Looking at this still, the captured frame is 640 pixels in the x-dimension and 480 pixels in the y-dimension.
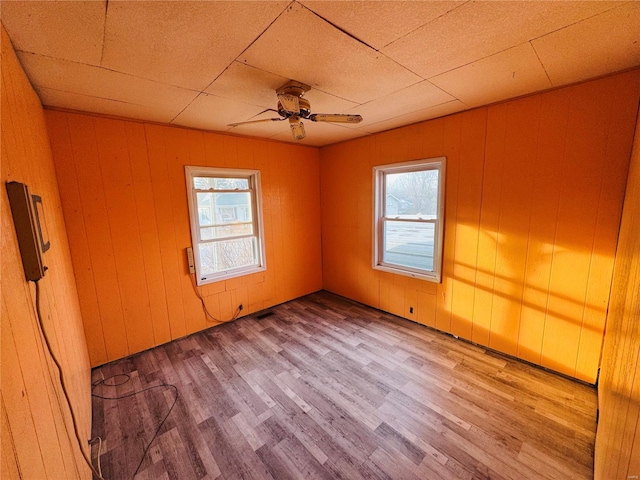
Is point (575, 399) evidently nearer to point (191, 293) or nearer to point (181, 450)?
point (181, 450)

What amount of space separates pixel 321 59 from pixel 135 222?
2.42 metres

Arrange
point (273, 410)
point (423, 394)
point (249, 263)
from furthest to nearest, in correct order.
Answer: point (249, 263) → point (423, 394) → point (273, 410)

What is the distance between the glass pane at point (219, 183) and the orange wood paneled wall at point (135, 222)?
0.18 metres

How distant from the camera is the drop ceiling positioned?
1190 mm

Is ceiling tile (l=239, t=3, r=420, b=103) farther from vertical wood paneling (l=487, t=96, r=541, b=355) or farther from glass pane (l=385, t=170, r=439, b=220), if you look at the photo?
glass pane (l=385, t=170, r=439, b=220)

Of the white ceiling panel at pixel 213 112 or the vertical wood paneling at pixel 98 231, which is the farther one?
the vertical wood paneling at pixel 98 231

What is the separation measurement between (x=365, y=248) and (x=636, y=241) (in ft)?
8.72

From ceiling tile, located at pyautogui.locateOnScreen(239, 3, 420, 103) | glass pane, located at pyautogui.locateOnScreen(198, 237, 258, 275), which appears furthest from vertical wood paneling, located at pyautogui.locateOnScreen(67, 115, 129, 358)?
ceiling tile, located at pyautogui.locateOnScreen(239, 3, 420, 103)

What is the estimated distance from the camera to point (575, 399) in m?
2.05

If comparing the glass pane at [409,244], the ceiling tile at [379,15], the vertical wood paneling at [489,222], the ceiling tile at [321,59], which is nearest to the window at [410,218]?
the glass pane at [409,244]

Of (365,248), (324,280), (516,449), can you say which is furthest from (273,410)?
(324,280)

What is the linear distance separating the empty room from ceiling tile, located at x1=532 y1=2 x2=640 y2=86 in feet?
0.05

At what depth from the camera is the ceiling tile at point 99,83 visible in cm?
158

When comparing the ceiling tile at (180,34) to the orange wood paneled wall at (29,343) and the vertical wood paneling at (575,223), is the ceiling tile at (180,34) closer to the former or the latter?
the orange wood paneled wall at (29,343)
